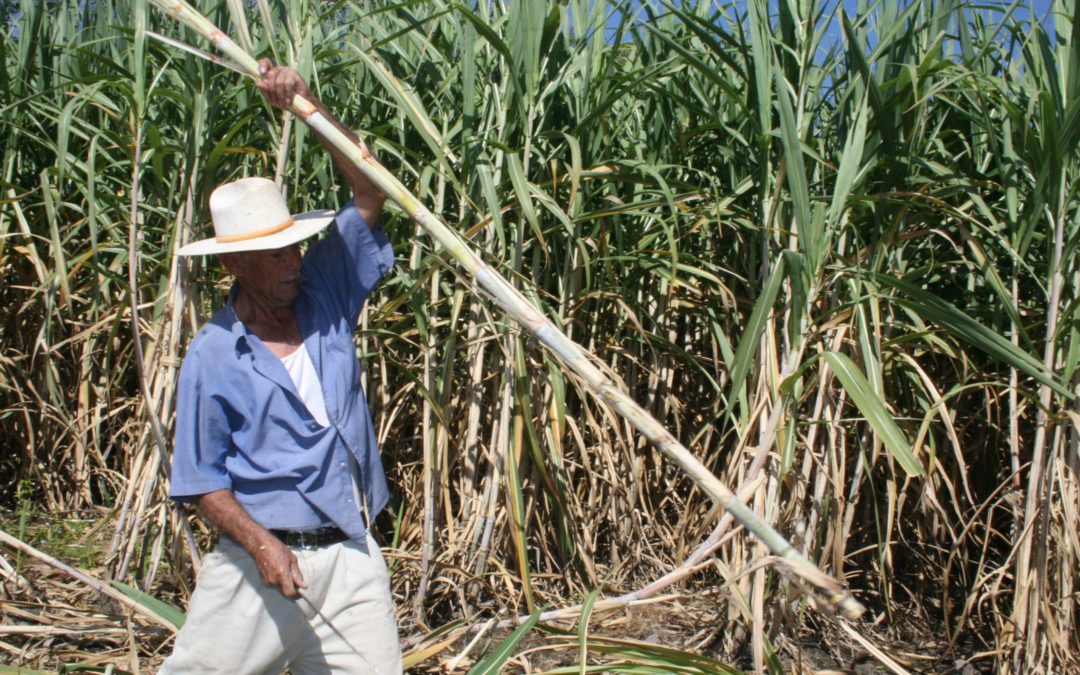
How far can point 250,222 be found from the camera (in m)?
2.10

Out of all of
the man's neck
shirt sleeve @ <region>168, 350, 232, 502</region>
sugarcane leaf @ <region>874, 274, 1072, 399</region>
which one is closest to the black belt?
shirt sleeve @ <region>168, 350, 232, 502</region>

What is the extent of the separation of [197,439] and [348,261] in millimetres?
485

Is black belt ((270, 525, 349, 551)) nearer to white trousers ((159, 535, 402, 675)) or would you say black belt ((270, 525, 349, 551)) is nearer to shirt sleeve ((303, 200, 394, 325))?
white trousers ((159, 535, 402, 675))

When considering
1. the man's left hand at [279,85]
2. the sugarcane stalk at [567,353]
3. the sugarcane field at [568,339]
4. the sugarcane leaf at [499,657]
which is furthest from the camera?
the sugarcane leaf at [499,657]

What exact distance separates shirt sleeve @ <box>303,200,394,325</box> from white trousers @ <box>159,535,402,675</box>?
0.52 m

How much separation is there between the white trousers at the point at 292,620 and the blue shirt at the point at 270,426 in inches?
3.3

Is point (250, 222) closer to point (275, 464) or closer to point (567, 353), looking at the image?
point (275, 464)

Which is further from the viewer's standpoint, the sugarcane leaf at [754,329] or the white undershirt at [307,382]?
the sugarcane leaf at [754,329]

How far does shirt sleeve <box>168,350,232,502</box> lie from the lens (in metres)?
2.04

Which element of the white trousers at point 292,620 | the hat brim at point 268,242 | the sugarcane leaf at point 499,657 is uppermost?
the hat brim at point 268,242

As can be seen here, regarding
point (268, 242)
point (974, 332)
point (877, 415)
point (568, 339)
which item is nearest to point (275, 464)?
point (268, 242)

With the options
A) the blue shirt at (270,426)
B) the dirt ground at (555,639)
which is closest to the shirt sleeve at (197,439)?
the blue shirt at (270,426)

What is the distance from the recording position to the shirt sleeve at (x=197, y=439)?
6.71 feet

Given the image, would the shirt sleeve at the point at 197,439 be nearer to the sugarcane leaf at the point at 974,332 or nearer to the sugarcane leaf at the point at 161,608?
the sugarcane leaf at the point at 161,608
